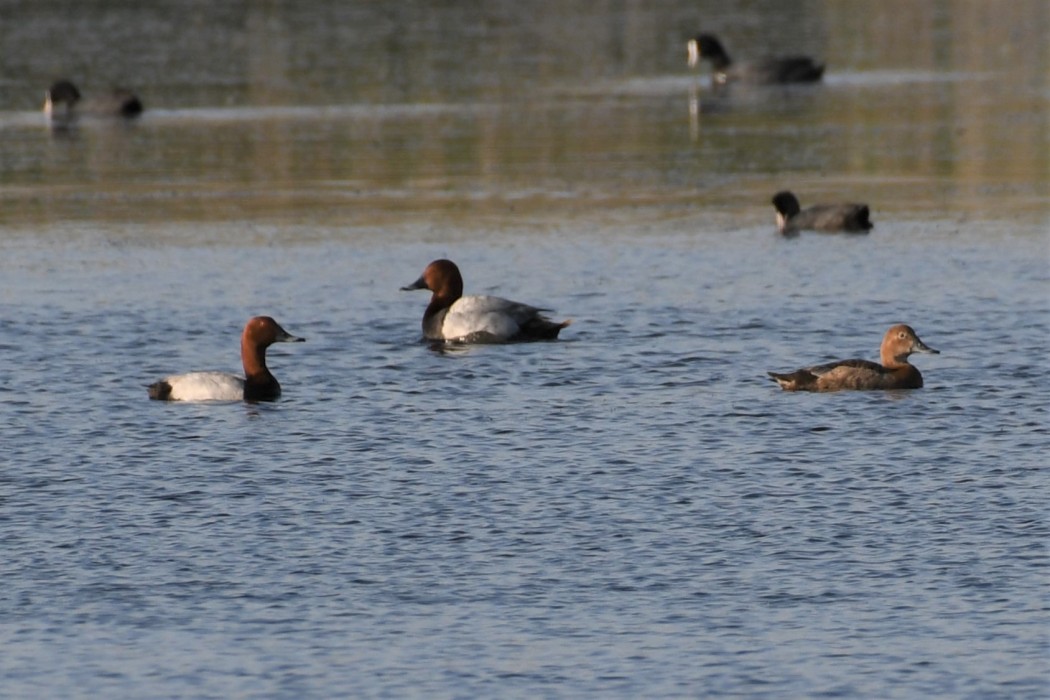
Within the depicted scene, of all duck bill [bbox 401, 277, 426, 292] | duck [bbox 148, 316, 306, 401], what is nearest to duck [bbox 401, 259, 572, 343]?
duck bill [bbox 401, 277, 426, 292]

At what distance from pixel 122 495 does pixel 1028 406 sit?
6935 millimetres

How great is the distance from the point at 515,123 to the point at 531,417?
22997 millimetres

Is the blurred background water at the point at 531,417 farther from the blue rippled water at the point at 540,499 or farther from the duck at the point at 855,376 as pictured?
the duck at the point at 855,376

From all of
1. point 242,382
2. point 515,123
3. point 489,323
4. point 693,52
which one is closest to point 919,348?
point 489,323

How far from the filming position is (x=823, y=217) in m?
26.7

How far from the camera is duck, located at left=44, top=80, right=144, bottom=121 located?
139ft

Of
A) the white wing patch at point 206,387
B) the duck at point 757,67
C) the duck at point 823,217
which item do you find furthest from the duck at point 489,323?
the duck at point 757,67

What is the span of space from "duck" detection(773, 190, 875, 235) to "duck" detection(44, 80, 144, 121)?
749 inches

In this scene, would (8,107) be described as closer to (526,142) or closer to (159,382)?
(526,142)

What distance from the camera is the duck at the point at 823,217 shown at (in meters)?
26.6

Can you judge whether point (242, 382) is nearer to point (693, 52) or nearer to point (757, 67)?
point (757, 67)

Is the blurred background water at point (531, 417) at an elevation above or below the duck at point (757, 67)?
below

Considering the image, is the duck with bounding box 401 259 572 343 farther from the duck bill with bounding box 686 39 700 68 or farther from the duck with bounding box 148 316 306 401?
the duck bill with bounding box 686 39 700 68

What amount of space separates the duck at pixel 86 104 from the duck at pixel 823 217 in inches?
749
